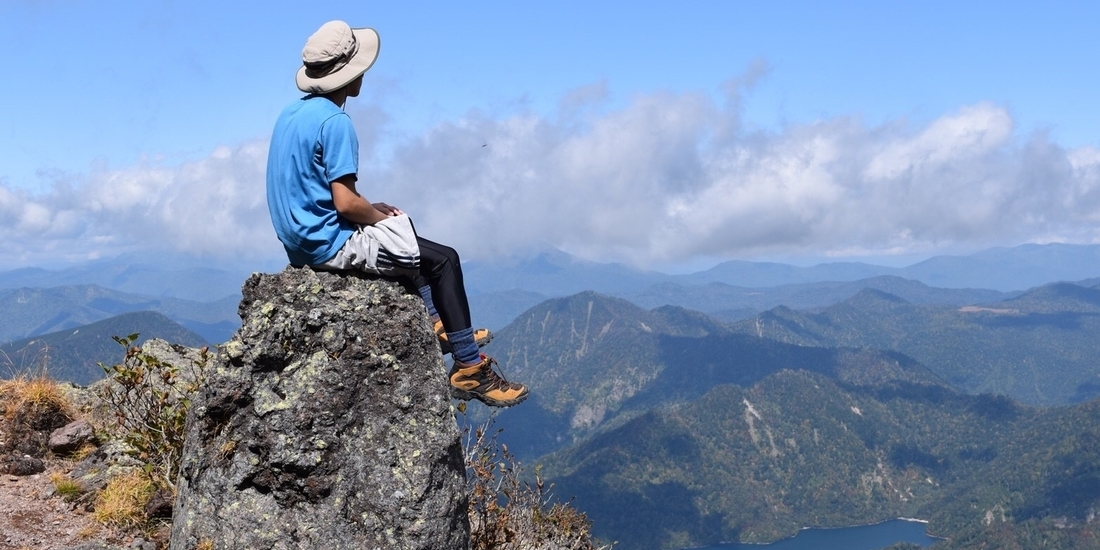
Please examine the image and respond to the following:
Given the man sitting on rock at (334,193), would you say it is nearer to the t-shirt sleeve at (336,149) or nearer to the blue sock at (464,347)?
the t-shirt sleeve at (336,149)

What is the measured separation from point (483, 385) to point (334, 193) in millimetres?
2550

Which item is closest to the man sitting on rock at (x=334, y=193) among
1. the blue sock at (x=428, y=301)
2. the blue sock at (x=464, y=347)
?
the blue sock at (x=428, y=301)

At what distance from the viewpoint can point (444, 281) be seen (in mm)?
7379

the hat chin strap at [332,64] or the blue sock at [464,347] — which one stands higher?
the hat chin strap at [332,64]

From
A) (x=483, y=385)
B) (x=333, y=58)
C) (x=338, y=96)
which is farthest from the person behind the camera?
(x=483, y=385)

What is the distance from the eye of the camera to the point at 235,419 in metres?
6.53

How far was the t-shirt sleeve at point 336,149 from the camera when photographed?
261 inches

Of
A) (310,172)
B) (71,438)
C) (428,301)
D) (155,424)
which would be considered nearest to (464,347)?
(428,301)

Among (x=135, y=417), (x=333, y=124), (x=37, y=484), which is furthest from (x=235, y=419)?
(x=37, y=484)

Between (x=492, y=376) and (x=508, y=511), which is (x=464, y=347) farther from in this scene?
(x=508, y=511)

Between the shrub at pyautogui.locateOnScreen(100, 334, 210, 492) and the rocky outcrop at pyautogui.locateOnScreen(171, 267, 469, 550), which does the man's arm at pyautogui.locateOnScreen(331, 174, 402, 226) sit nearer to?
the rocky outcrop at pyautogui.locateOnScreen(171, 267, 469, 550)

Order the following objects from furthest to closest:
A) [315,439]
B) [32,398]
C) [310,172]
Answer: [32,398], [310,172], [315,439]

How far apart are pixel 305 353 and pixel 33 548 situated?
3662 millimetres

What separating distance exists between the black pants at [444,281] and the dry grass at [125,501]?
12.6 feet
